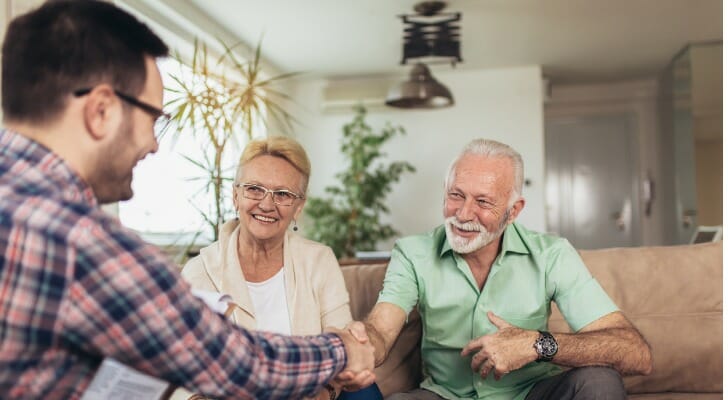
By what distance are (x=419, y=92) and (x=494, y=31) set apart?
135cm

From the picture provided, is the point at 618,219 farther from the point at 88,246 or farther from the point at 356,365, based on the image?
the point at 88,246

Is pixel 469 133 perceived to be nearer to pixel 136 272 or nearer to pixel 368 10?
pixel 368 10

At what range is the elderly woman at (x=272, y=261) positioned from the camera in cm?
206

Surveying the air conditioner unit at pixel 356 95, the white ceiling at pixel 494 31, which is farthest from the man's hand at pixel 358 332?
the air conditioner unit at pixel 356 95

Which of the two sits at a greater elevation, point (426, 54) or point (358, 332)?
point (426, 54)

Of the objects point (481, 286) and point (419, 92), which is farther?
point (419, 92)

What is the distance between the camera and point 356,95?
727cm

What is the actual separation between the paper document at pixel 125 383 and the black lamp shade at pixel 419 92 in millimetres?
3837

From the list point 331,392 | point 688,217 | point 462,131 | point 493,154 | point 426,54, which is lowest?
point 331,392

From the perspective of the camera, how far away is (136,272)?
0.94m

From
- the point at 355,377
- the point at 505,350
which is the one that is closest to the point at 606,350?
the point at 505,350

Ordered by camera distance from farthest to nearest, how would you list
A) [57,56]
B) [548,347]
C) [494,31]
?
[494,31] < [548,347] < [57,56]

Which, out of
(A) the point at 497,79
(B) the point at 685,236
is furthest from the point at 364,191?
(B) the point at 685,236

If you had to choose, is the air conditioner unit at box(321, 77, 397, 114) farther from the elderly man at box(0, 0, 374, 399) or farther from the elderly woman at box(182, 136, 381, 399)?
the elderly man at box(0, 0, 374, 399)
